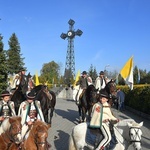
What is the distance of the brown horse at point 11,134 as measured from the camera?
662 cm

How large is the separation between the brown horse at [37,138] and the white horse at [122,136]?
222cm

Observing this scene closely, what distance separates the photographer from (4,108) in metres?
8.61

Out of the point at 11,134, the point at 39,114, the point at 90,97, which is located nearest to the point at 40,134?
the point at 11,134

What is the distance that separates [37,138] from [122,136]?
2689mm

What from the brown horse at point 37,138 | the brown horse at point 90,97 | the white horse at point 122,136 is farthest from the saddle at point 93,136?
the brown horse at point 90,97

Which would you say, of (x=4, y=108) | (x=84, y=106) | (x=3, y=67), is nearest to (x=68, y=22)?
(x=3, y=67)

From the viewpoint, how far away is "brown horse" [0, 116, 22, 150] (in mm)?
6617

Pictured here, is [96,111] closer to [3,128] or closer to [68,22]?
[3,128]

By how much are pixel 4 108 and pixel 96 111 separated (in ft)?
8.60

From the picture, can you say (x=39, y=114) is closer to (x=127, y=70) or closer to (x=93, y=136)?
(x=93, y=136)

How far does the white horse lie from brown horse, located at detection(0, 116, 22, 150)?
7.41 ft

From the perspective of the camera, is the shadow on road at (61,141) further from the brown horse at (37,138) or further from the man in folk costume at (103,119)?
the brown horse at (37,138)

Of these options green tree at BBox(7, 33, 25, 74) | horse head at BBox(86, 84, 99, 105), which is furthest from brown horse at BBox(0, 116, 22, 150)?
green tree at BBox(7, 33, 25, 74)

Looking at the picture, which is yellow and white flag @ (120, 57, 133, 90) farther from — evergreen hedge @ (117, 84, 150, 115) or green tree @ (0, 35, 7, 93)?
green tree @ (0, 35, 7, 93)
